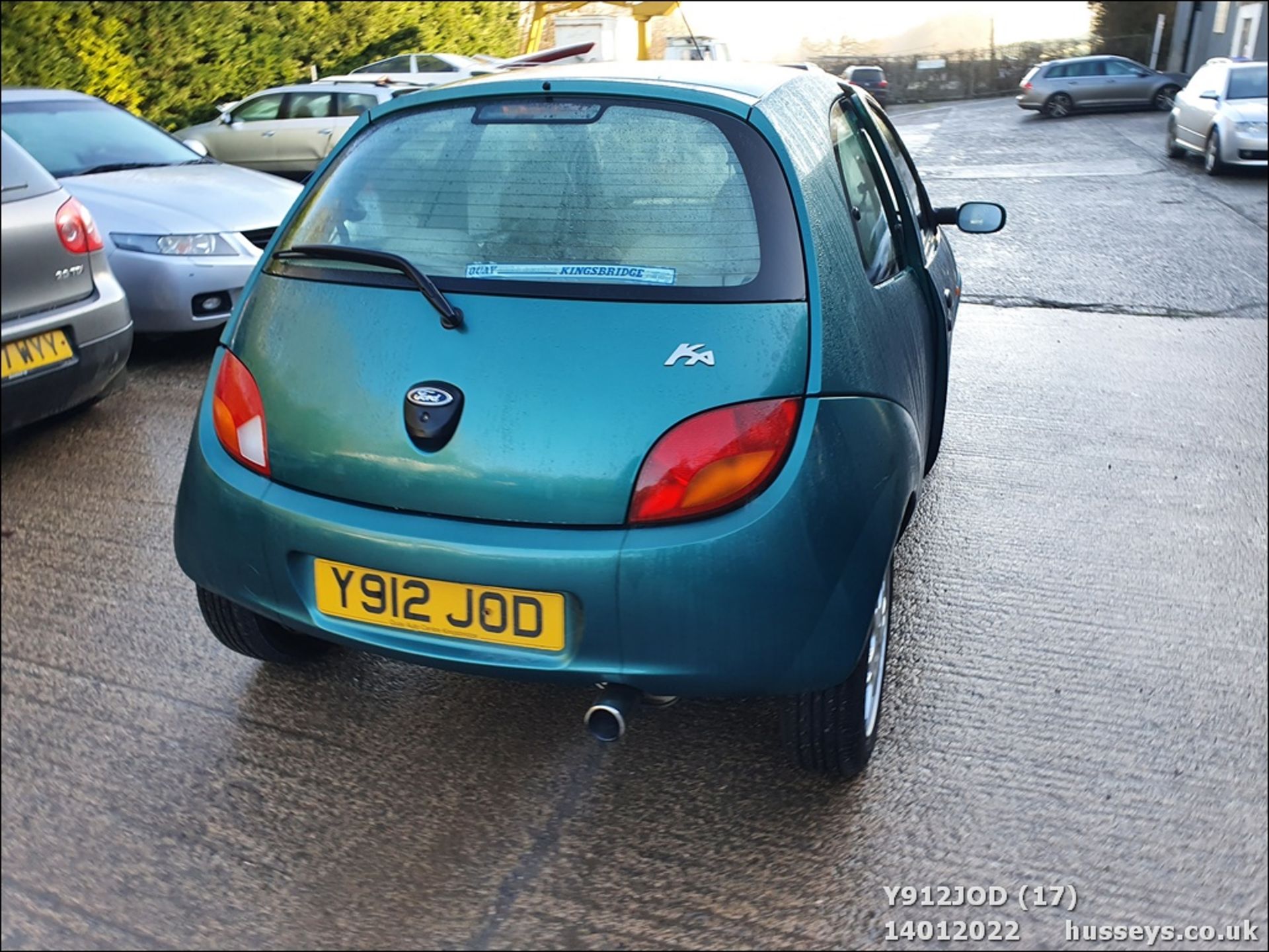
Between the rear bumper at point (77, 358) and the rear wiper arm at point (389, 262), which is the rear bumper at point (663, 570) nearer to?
the rear wiper arm at point (389, 262)

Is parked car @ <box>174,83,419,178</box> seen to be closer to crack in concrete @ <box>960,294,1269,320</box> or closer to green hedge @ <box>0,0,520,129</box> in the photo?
green hedge @ <box>0,0,520,129</box>

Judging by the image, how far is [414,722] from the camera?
281cm

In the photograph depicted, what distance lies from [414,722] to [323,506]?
0.75 m

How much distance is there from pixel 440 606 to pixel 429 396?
0.42 metres

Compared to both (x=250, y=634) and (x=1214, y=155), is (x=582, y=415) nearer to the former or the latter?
(x=250, y=634)

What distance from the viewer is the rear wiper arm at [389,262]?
7.61ft

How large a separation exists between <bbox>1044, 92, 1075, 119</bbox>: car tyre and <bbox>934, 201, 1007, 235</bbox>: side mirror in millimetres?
22429

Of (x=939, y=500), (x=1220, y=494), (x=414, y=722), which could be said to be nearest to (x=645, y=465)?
(x=414, y=722)

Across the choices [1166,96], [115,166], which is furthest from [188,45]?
[1166,96]

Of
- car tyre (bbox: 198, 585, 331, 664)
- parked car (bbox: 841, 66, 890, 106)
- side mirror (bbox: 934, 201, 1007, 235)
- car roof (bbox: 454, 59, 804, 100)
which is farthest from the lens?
parked car (bbox: 841, 66, 890, 106)

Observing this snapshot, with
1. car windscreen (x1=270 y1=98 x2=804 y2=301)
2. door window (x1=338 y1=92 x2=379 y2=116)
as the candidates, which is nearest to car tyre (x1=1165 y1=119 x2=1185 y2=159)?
door window (x1=338 y1=92 x2=379 y2=116)

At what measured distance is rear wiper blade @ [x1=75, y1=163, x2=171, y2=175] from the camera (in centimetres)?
614

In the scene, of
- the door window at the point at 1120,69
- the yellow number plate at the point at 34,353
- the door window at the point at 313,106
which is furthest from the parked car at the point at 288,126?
the door window at the point at 1120,69

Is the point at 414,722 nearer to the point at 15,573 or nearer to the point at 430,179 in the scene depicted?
the point at 430,179
